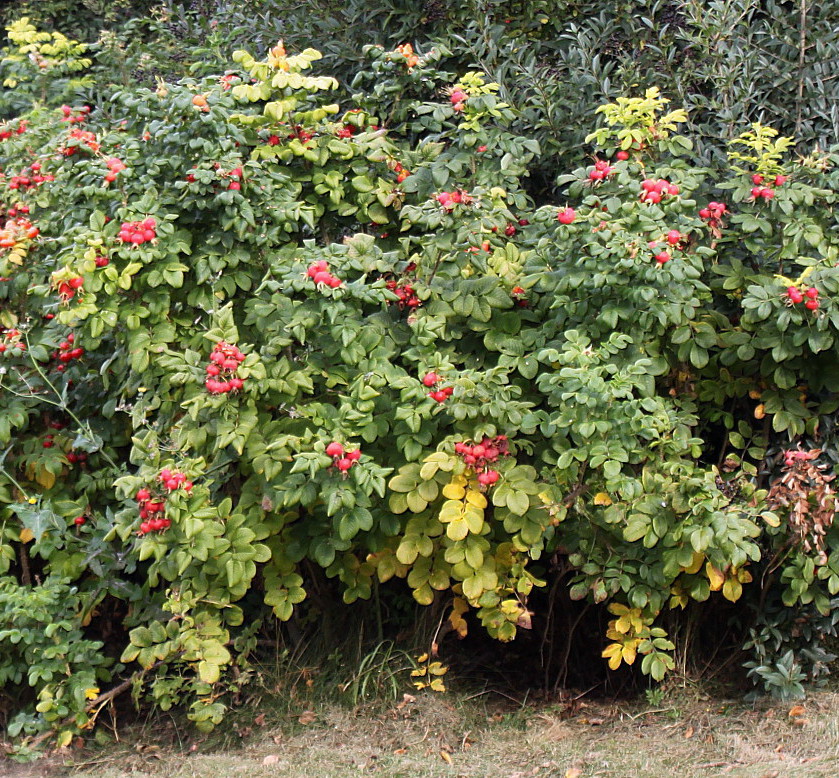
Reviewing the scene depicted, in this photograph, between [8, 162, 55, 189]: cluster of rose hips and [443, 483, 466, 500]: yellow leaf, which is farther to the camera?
[8, 162, 55, 189]: cluster of rose hips

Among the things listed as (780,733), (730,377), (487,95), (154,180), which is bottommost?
(780,733)

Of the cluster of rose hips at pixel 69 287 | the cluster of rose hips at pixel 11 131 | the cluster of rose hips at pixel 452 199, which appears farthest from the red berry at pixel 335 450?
the cluster of rose hips at pixel 11 131

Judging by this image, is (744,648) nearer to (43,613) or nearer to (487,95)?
(487,95)

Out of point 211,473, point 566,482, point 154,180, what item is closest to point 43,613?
point 211,473

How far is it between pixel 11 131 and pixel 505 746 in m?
3.20

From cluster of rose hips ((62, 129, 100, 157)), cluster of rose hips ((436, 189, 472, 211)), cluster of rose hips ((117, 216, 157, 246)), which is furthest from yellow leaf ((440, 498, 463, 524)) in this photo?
cluster of rose hips ((62, 129, 100, 157))

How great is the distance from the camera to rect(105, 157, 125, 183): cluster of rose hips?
130 inches

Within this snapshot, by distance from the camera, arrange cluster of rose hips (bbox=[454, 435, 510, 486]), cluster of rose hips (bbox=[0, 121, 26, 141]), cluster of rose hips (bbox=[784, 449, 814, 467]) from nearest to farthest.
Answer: cluster of rose hips (bbox=[454, 435, 510, 486]), cluster of rose hips (bbox=[784, 449, 814, 467]), cluster of rose hips (bbox=[0, 121, 26, 141])

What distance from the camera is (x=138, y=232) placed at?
323cm

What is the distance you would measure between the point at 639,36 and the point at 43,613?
329 cm

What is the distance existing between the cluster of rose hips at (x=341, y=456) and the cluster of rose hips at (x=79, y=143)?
1416mm

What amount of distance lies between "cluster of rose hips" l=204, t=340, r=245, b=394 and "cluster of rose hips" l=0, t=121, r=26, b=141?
186 cm

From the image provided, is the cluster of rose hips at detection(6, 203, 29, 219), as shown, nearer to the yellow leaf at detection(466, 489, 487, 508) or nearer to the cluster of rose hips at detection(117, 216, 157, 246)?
the cluster of rose hips at detection(117, 216, 157, 246)

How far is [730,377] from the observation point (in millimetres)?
3559
